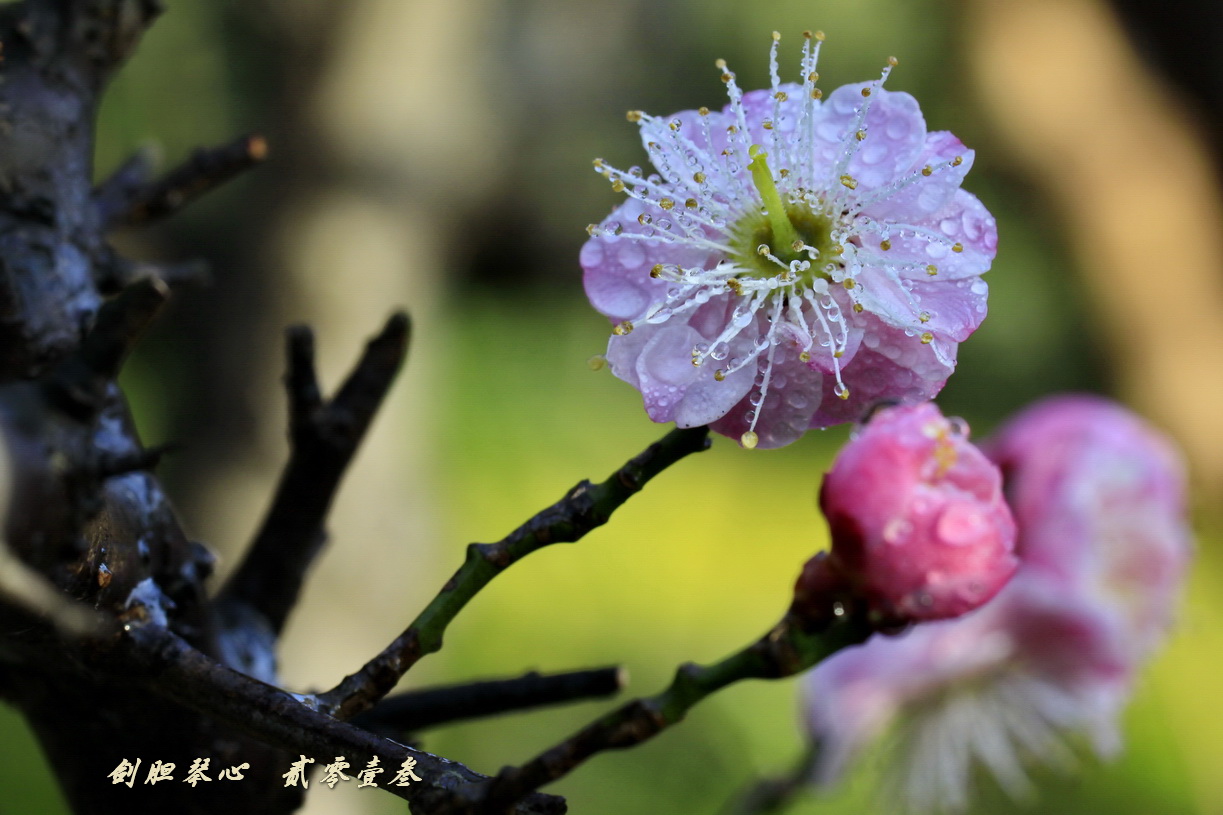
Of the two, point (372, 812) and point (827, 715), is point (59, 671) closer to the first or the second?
point (827, 715)

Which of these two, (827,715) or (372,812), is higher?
(372,812)

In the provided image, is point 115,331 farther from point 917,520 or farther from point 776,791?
point 776,791

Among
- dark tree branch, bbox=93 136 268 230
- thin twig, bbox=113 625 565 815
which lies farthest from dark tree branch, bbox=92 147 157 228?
thin twig, bbox=113 625 565 815

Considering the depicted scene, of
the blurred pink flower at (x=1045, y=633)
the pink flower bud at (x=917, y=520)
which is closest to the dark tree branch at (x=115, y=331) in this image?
the pink flower bud at (x=917, y=520)

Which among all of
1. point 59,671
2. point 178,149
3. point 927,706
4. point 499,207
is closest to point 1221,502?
point 499,207

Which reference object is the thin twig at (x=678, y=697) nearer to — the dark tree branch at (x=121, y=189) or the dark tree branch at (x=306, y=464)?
the dark tree branch at (x=306, y=464)

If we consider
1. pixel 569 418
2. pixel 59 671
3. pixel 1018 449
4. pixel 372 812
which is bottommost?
pixel 59 671

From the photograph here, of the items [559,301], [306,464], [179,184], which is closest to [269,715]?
[306,464]
